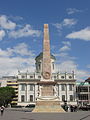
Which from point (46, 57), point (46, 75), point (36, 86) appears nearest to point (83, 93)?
point (36, 86)

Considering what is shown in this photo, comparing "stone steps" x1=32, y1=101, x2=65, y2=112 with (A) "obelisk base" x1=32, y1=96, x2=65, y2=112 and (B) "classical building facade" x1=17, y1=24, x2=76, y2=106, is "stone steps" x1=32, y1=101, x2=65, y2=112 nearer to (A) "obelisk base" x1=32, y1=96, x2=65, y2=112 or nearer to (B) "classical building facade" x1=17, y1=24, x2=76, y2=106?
(A) "obelisk base" x1=32, y1=96, x2=65, y2=112

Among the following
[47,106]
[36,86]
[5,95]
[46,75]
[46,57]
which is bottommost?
[5,95]

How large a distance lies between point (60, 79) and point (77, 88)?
10001 mm

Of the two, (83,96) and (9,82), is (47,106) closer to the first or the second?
(83,96)

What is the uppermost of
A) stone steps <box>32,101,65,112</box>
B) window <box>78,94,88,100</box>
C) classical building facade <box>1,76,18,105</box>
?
classical building facade <box>1,76,18,105</box>

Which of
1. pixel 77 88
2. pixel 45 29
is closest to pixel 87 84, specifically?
pixel 77 88

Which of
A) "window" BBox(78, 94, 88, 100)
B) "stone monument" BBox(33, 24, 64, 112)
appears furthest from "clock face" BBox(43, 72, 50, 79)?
"window" BBox(78, 94, 88, 100)

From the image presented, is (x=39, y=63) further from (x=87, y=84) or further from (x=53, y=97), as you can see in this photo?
(x=53, y=97)

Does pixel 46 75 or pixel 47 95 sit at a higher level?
pixel 46 75

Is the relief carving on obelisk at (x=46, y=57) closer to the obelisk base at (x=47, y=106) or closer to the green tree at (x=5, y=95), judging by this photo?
the obelisk base at (x=47, y=106)

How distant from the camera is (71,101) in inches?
3698

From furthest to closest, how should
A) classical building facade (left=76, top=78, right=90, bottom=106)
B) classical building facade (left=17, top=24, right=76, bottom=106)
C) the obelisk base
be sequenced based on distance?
classical building facade (left=76, top=78, right=90, bottom=106) → classical building facade (left=17, top=24, right=76, bottom=106) → the obelisk base

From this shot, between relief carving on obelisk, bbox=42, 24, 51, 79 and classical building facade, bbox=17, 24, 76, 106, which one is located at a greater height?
relief carving on obelisk, bbox=42, 24, 51, 79

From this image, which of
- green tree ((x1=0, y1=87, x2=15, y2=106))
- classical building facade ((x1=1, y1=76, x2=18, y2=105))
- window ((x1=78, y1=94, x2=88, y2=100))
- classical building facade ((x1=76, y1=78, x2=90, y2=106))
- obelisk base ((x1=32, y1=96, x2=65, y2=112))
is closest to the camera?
obelisk base ((x1=32, y1=96, x2=65, y2=112))
